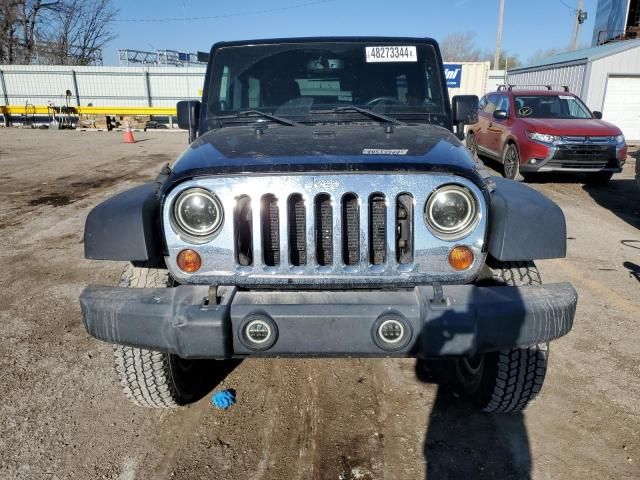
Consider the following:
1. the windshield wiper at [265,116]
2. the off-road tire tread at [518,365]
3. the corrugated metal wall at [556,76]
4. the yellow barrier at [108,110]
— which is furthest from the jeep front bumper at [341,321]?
the yellow barrier at [108,110]

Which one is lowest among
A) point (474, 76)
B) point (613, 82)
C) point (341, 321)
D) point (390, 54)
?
point (341, 321)

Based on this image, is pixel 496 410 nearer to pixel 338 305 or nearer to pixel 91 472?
pixel 338 305

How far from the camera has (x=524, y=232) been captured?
2219 mm

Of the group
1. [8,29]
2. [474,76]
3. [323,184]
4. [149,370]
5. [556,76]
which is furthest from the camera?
[8,29]

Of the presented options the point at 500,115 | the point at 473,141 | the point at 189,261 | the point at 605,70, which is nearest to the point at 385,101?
the point at 189,261

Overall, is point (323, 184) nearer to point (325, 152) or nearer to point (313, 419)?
point (325, 152)

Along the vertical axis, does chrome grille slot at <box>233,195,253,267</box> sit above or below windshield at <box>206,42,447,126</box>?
below

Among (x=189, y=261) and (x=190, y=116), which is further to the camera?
(x=190, y=116)

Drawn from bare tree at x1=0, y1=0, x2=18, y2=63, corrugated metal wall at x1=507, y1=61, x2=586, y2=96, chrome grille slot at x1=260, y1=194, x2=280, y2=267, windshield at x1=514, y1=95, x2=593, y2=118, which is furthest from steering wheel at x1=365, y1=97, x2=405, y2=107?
bare tree at x1=0, y1=0, x2=18, y2=63

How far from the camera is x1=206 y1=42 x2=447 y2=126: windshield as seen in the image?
11.1ft

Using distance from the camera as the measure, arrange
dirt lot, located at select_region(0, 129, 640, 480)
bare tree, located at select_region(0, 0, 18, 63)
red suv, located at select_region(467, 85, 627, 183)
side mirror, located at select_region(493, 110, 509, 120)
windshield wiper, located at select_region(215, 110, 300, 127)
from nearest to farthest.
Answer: dirt lot, located at select_region(0, 129, 640, 480), windshield wiper, located at select_region(215, 110, 300, 127), red suv, located at select_region(467, 85, 627, 183), side mirror, located at select_region(493, 110, 509, 120), bare tree, located at select_region(0, 0, 18, 63)

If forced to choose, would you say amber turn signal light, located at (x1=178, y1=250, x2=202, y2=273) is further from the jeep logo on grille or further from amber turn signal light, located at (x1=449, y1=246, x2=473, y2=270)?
amber turn signal light, located at (x1=449, y1=246, x2=473, y2=270)

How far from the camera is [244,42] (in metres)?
3.63

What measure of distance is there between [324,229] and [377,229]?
249 millimetres
